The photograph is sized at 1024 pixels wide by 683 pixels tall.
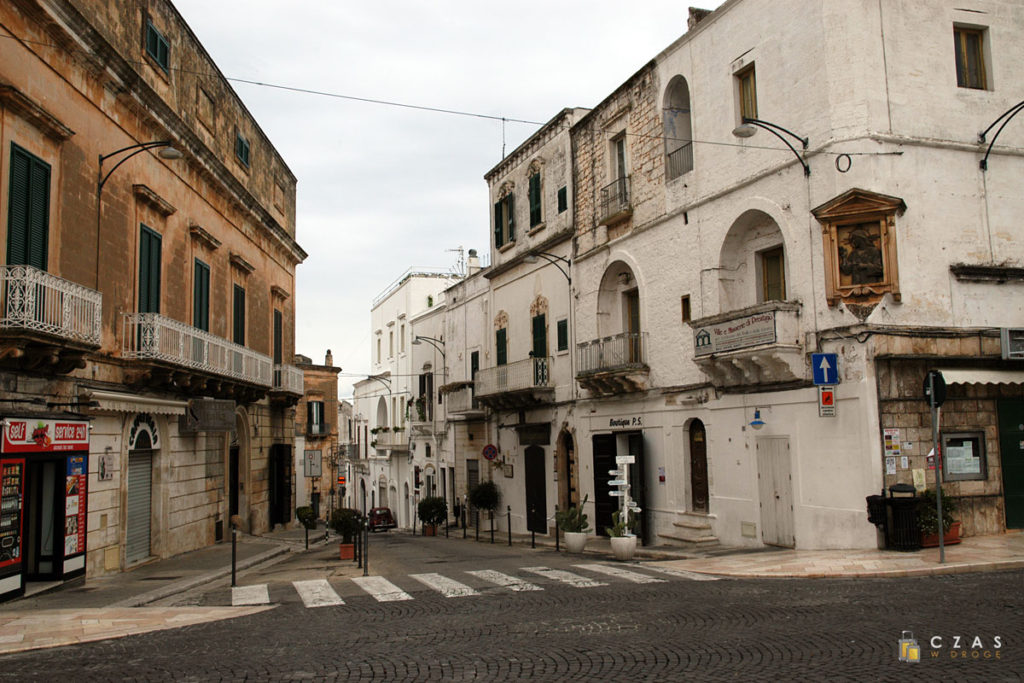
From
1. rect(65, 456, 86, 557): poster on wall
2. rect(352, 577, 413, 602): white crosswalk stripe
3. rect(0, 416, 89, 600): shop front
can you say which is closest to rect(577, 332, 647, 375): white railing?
rect(352, 577, 413, 602): white crosswalk stripe

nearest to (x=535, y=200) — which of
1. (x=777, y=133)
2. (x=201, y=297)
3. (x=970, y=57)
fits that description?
(x=201, y=297)

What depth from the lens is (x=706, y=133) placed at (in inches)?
763

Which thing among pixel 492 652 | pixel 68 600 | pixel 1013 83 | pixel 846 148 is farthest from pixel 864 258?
pixel 68 600

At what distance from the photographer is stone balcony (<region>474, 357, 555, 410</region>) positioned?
26.6 m

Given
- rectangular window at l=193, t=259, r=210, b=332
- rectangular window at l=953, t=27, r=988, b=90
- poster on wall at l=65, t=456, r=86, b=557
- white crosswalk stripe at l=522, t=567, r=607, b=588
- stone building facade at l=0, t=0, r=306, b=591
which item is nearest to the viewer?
white crosswalk stripe at l=522, t=567, r=607, b=588

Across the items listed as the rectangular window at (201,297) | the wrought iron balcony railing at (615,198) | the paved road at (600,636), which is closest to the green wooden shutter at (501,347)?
the wrought iron balcony railing at (615,198)

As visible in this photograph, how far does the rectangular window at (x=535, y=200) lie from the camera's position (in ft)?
92.4

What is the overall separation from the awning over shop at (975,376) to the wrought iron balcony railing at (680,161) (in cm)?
771

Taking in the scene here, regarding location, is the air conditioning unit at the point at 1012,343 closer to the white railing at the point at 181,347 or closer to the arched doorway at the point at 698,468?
the arched doorway at the point at 698,468

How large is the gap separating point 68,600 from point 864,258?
14.2 m

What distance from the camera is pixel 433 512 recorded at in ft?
104

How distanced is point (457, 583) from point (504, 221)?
19857mm

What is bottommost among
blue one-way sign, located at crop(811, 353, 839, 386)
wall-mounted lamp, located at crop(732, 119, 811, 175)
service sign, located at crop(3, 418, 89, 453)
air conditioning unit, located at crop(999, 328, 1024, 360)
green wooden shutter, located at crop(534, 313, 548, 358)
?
service sign, located at crop(3, 418, 89, 453)

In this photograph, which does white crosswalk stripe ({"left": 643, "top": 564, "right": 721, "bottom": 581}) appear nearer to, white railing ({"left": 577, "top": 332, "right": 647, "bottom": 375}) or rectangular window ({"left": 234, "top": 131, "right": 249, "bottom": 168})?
white railing ({"left": 577, "top": 332, "right": 647, "bottom": 375})
